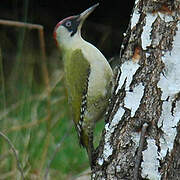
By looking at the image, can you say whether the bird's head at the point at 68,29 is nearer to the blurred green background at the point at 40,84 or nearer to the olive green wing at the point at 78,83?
the olive green wing at the point at 78,83

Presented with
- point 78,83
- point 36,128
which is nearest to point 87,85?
point 78,83

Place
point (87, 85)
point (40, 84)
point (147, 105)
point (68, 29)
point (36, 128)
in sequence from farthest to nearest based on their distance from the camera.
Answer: point (40, 84), point (36, 128), point (68, 29), point (87, 85), point (147, 105)

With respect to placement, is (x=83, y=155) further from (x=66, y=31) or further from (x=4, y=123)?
(x=66, y=31)

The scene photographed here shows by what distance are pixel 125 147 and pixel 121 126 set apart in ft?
0.34

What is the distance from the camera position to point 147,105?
7.59 feet

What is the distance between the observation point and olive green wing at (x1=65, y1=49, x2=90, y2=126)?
10.4 ft

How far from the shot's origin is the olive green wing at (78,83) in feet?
10.4

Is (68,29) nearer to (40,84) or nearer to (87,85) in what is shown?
(87,85)

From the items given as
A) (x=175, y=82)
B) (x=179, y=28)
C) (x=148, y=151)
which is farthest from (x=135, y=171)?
(x=179, y=28)

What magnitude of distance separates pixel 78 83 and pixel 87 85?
57 mm

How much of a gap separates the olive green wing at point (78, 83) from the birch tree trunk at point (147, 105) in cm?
70

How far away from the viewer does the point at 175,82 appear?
229 centimetres

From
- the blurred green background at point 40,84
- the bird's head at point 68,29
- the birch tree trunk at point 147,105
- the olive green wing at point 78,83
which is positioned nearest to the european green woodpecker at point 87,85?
the olive green wing at point 78,83

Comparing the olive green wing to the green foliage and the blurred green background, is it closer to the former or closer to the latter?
the green foliage
